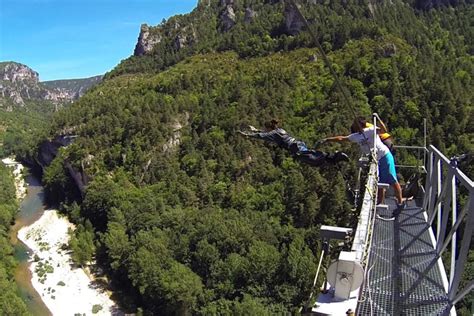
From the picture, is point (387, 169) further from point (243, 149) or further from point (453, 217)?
point (243, 149)

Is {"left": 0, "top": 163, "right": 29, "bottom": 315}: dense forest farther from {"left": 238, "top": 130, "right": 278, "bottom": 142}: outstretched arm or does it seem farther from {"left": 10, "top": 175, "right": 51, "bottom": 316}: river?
{"left": 238, "top": 130, "right": 278, "bottom": 142}: outstretched arm

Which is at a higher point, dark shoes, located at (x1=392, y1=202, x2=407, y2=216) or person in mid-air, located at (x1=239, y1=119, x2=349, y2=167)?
person in mid-air, located at (x1=239, y1=119, x2=349, y2=167)

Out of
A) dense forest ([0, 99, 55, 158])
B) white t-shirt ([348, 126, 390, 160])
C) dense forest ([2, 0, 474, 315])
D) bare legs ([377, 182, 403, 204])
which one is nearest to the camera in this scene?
white t-shirt ([348, 126, 390, 160])

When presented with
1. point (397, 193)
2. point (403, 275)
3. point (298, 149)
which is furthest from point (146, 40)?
point (403, 275)

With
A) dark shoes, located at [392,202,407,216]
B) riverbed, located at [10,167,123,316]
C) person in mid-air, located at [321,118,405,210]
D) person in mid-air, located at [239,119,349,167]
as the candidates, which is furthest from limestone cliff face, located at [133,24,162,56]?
person in mid-air, located at [239,119,349,167]

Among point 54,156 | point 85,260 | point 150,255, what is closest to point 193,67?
point 54,156

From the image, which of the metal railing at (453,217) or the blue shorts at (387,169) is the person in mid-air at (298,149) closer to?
the metal railing at (453,217)

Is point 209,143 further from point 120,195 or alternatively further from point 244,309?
point 244,309
